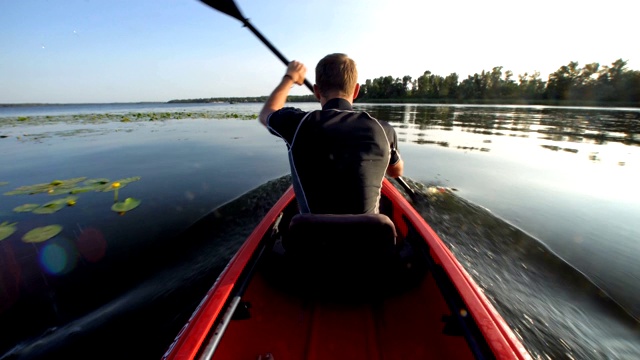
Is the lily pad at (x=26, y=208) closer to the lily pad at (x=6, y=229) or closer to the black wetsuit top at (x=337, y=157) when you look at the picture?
the lily pad at (x=6, y=229)

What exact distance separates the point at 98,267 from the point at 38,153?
1044 cm

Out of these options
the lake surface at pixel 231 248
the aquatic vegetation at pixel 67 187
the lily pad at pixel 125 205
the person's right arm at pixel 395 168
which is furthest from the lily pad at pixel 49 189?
the person's right arm at pixel 395 168

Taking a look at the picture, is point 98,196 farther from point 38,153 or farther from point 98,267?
point 38,153

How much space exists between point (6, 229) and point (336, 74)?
18.2 feet

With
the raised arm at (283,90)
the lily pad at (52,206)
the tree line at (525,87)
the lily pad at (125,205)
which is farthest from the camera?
the tree line at (525,87)

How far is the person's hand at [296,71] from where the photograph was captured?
226cm

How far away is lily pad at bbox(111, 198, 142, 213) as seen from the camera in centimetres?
504

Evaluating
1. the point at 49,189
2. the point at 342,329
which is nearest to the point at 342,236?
the point at 342,329

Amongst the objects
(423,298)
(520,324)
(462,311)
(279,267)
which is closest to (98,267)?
(279,267)

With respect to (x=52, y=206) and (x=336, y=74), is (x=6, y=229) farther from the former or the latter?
(x=336, y=74)

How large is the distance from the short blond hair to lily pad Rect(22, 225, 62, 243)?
473 cm

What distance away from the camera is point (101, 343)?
7.62ft

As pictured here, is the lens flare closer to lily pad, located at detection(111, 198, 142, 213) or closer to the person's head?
lily pad, located at detection(111, 198, 142, 213)

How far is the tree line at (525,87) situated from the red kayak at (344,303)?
68352mm
